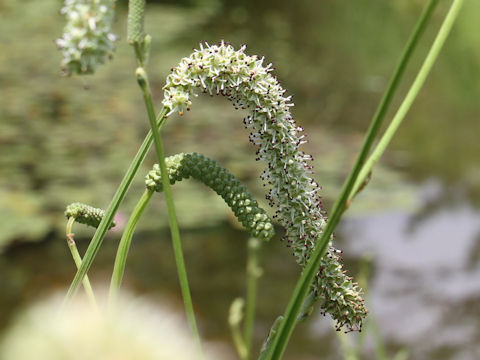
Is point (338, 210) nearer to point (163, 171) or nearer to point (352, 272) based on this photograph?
point (163, 171)

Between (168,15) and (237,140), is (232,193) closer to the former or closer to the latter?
(237,140)

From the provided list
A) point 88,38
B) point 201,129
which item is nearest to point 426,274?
point 201,129

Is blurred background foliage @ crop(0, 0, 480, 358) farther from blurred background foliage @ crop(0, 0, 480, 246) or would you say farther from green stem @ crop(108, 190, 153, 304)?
green stem @ crop(108, 190, 153, 304)

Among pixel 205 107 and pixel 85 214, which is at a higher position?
pixel 205 107

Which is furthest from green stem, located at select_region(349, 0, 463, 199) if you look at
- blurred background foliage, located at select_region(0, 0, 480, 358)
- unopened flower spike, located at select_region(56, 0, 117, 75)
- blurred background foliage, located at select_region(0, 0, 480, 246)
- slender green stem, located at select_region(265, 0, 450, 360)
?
blurred background foliage, located at select_region(0, 0, 480, 358)

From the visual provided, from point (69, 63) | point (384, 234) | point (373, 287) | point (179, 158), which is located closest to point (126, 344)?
point (69, 63)

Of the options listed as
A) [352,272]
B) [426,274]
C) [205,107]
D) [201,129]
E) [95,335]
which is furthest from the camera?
[205,107]
